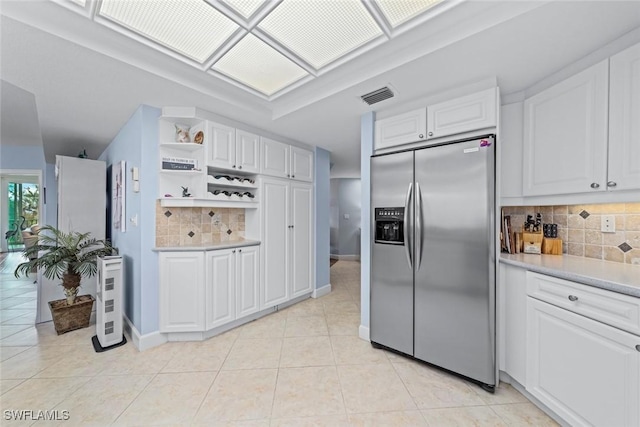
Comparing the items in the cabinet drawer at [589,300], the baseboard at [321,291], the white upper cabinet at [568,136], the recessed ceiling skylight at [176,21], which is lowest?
the baseboard at [321,291]

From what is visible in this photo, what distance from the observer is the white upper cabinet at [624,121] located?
1332 millimetres

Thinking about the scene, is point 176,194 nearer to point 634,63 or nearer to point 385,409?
point 385,409

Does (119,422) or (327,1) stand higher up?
(327,1)

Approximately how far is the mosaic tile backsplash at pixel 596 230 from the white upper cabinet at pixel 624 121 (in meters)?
0.41

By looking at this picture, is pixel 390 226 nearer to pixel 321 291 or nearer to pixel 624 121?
pixel 624 121

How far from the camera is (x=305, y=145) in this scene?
3518 millimetres

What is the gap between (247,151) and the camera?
2779 mm

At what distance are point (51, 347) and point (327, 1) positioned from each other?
365 cm

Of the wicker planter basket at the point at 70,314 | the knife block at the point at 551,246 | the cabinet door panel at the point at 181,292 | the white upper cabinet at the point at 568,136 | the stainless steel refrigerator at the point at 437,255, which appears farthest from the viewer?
the wicker planter basket at the point at 70,314

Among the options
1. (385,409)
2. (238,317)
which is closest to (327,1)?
(385,409)

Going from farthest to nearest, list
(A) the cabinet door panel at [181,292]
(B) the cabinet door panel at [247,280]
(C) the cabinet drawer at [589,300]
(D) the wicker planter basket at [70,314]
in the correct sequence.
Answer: (B) the cabinet door panel at [247,280]
(D) the wicker planter basket at [70,314]
(A) the cabinet door panel at [181,292]
(C) the cabinet drawer at [589,300]

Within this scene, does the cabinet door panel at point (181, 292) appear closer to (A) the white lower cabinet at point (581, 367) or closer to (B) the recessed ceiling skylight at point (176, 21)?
(B) the recessed ceiling skylight at point (176, 21)

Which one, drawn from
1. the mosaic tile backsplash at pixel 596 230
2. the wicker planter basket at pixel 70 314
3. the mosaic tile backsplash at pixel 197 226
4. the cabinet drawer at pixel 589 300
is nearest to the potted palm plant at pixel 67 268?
the wicker planter basket at pixel 70 314

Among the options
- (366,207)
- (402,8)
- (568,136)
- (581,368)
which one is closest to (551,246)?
(568,136)
